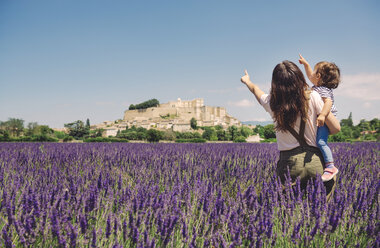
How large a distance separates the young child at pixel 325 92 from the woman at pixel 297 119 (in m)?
0.04

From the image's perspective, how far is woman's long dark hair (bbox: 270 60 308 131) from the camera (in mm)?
1833

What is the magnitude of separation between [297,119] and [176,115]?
83183mm

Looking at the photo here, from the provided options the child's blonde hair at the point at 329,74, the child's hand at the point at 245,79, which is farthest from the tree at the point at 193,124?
the child's blonde hair at the point at 329,74

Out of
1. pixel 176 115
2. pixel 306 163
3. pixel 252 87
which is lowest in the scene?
pixel 306 163

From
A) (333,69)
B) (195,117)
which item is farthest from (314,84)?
(195,117)

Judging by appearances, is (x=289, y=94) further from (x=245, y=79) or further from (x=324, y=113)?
(x=245, y=79)

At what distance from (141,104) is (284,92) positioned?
9330cm

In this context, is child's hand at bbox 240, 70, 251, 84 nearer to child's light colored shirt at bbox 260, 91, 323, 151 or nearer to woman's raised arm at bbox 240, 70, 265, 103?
woman's raised arm at bbox 240, 70, 265, 103

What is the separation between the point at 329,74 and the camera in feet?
7.02

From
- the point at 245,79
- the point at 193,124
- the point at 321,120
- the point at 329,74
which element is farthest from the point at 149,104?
the point at 321,120

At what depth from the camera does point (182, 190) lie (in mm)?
1836

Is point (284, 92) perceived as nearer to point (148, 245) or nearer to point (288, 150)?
point (288, 150)

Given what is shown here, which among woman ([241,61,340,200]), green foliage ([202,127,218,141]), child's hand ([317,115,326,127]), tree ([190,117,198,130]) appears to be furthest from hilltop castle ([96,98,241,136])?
child's hand ([317,115,326,127])

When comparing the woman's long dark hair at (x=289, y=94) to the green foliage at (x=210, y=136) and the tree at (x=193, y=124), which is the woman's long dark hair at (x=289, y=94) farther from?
the tree at (x=193, y=124)
